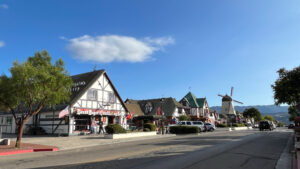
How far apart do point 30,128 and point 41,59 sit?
16224 millimetres

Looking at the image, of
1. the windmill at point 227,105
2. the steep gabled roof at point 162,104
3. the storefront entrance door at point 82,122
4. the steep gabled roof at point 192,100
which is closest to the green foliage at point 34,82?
the storefront entrance door at point 82,122

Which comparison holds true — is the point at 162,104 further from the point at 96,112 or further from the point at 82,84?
the point at 82,84

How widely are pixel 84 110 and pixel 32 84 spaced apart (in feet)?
44.1

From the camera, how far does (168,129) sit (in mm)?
34938

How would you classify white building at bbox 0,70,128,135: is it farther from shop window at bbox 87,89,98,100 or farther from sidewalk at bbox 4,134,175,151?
sidewalk at bbox 4,134,175,151

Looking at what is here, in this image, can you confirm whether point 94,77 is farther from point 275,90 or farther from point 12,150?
point 275,90

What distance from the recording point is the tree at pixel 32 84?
15574 mm

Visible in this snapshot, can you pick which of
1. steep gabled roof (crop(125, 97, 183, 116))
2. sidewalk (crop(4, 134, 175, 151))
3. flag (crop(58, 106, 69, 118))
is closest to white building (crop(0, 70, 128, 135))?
flag (crop(58, 106, 69, 118))

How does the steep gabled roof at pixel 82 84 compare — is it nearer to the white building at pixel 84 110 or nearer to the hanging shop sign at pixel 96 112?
the white building at pixel 84 110

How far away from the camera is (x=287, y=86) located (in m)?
27.8

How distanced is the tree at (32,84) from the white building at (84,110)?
9.25 meters

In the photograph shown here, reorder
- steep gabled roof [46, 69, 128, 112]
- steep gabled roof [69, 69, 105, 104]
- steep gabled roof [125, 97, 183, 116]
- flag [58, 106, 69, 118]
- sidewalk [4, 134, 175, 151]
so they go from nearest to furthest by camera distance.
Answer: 1. sidewalk [4, 134, 175, 151]
2. flag [58, 106, 69, 118]
3. steep gabled roof [46, 69, 128, 112]
4. steep gabled roof [69, 69, 105, 104]
5. steep gabled roof [125, 97, 183, 116]

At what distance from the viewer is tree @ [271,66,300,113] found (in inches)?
1076

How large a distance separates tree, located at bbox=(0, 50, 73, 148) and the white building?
9.25 metres
